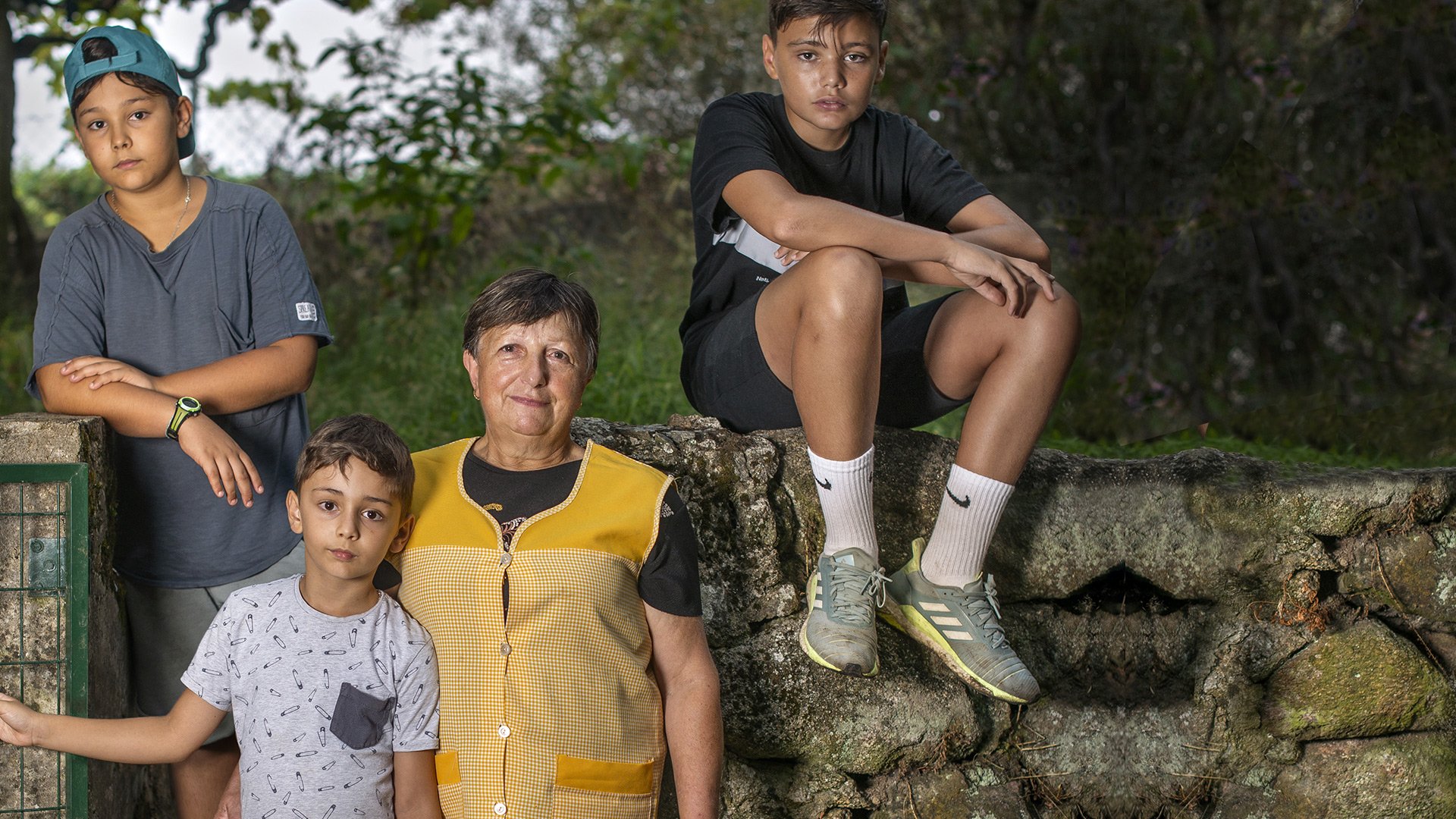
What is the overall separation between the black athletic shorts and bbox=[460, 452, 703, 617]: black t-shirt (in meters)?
0.58

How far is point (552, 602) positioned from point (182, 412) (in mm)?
757

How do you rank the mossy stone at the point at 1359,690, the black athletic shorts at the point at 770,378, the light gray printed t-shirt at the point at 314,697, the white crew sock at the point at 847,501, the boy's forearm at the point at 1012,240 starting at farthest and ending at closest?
the mossy stone at the point at 1359,690, the black athletic shorts at the point at 770,378, the boy's forearm at the point at 1012,240, the white crew sock at the point at 847,501, the light gray printed t-shirt at the point at 314,697

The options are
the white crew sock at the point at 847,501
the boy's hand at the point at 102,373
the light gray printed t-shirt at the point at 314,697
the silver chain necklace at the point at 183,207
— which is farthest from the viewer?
the white crew sock at the point at 847,501

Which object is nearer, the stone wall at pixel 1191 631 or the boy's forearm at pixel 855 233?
the boy's forearm at pixel 855 233

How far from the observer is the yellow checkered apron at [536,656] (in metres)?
1.99

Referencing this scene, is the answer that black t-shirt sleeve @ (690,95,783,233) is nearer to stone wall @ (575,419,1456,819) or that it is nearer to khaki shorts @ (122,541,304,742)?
stone wall @ (575,419,1456,819)

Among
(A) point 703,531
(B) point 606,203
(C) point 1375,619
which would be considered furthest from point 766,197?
(B) point 606,203

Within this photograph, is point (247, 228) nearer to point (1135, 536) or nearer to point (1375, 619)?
point (1135, 536)

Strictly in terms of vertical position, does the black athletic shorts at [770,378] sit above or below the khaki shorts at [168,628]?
above

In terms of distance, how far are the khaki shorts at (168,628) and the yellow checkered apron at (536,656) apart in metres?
0.41

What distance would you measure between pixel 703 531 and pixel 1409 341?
3.06 m

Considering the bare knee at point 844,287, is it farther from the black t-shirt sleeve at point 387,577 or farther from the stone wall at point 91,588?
the stone wall at point 91,588

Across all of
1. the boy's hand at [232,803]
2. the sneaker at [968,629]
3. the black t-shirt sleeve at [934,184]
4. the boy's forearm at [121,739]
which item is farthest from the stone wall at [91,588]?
the black t-shirt sleeve at [934,184]

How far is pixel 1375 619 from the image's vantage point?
9.61 ft
